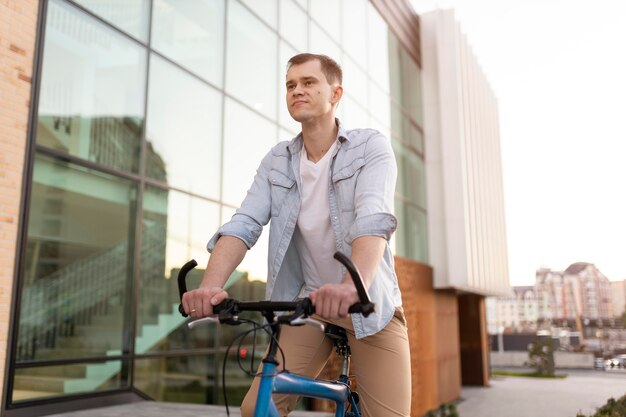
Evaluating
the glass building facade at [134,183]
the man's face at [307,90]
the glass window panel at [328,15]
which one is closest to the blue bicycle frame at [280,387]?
the man's face at [307,90]

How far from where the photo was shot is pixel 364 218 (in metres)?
1.93

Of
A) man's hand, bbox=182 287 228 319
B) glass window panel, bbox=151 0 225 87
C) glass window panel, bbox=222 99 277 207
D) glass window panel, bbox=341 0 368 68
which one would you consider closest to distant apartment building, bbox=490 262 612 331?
glass window panel, bbox=341 0 368 68

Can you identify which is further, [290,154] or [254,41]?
[254,41]

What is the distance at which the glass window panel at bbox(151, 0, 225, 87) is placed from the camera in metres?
8.06

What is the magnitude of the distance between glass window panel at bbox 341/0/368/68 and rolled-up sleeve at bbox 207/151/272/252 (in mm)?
12623

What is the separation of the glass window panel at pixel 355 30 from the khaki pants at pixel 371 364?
13.0m

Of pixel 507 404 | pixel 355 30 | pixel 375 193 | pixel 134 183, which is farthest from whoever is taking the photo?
pixel 507 404

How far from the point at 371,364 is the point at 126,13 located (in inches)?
263

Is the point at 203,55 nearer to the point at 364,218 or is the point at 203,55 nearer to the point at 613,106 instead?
the point at 364,218

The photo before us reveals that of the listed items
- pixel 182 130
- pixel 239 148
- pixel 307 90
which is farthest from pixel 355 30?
pixel 307 90

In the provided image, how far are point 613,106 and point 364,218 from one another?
2458cm

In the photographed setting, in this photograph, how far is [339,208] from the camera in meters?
2.17

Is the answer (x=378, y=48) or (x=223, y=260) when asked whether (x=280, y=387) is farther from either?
(x=378, y=48)

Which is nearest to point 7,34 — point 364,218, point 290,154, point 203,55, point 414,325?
point 203,55
